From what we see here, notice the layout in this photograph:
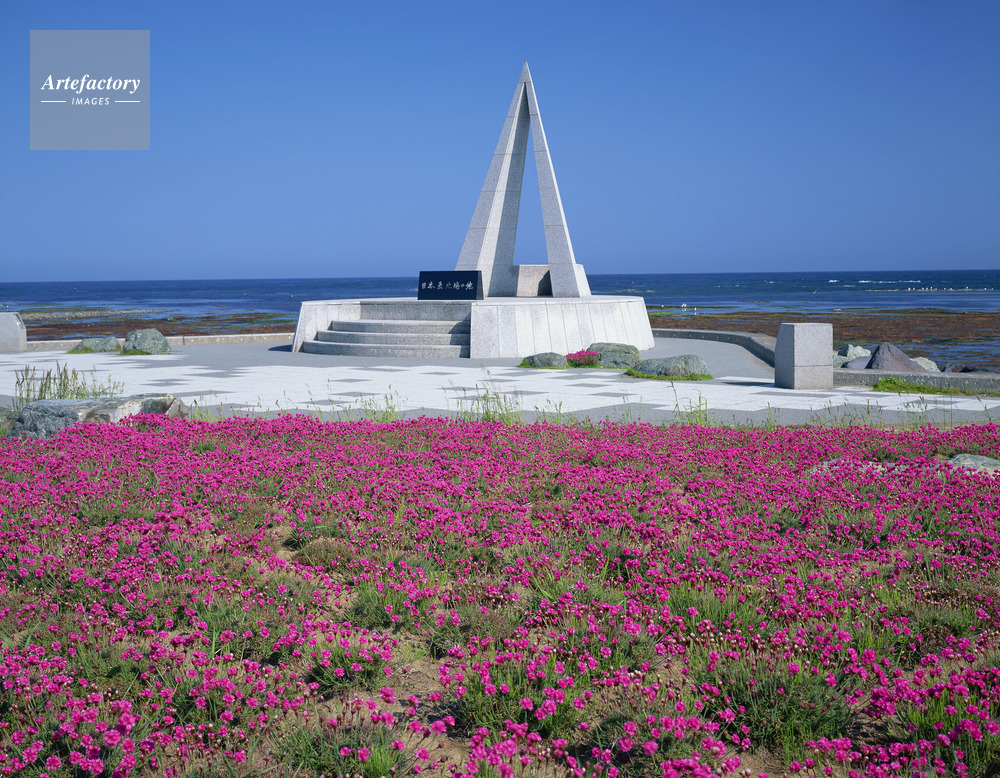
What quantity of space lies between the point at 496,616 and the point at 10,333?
22.7 metres

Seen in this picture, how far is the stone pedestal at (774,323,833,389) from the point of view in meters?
14.0

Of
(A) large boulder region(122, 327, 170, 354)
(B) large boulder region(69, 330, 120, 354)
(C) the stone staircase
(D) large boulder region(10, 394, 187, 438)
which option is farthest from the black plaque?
(D) large boulder region(10, 394, 187, 438)

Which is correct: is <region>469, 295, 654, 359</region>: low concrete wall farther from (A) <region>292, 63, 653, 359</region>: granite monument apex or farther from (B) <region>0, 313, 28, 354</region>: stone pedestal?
(B) <region>0, 313, 28, 354</region>: stone pedestal

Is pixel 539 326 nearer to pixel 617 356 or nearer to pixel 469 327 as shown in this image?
pixel 469 327

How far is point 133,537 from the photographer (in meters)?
5.52

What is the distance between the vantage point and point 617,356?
1795cm

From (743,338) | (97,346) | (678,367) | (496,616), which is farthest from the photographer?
(743,338)

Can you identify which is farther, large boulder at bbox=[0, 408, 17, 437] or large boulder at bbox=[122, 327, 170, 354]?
large boulder at bbox=[122, 327, 170, 354]

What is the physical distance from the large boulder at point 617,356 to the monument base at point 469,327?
2.27m

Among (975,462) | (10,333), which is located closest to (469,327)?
(10,333)

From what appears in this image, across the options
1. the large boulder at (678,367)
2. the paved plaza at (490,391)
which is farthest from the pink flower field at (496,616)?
the large boulder at (678,367)

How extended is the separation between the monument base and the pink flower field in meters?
12.4

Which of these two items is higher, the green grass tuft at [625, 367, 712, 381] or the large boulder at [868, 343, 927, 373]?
the large boulder at [868, 343, 927, 373]

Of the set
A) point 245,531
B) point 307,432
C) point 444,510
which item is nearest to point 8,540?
point 245,531
